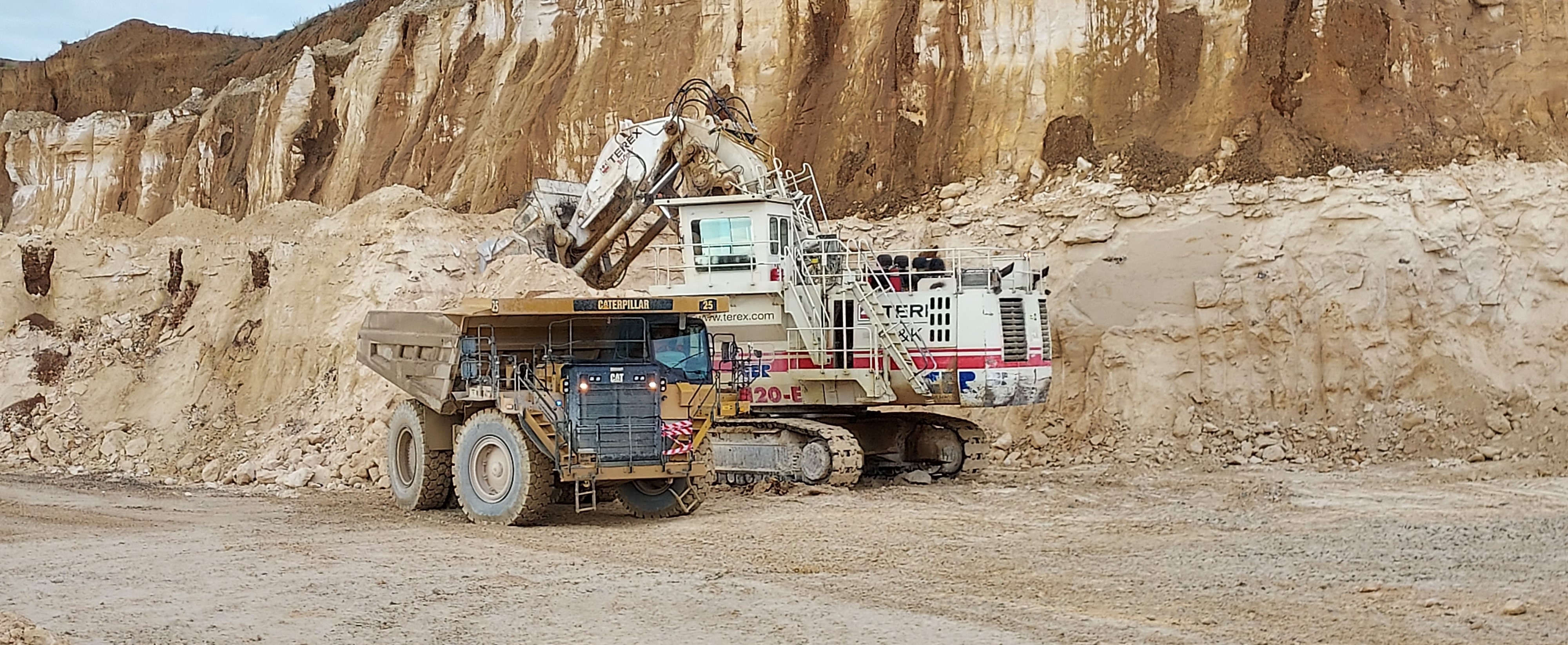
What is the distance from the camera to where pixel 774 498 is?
1817cm

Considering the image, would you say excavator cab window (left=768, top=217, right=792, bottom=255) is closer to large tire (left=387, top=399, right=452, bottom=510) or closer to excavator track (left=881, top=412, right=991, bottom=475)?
excavator track (left=881, top=412, right=991, bottom=475)

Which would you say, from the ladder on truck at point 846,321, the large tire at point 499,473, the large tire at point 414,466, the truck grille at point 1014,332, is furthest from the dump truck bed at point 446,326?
the truck grille at point 1014,332

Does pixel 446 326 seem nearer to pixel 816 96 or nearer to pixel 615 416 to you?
pixel 615 416

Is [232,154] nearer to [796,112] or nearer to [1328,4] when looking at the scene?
[796,112]

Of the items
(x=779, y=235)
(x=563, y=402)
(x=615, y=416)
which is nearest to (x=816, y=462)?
(x=779, y=235)

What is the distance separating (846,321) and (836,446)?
1.56m

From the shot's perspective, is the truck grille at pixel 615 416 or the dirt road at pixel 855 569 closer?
the dirt road at pixel 855 569

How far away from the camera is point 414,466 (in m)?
17.7

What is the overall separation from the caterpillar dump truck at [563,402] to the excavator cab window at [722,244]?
8.06 feet

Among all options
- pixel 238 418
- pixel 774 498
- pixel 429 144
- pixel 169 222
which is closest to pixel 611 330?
pixel 774 498

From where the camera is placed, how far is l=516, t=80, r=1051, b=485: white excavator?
19016 millimetres

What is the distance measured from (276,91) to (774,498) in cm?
1909

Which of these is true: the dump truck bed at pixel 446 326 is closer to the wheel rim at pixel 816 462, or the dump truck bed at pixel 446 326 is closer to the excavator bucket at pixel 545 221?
the wheel rim at pixel 816 462

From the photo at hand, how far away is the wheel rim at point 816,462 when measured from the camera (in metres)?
18.7
